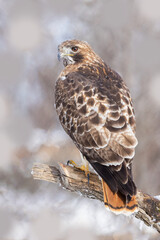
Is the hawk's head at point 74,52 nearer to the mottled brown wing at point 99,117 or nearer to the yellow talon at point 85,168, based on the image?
the mottled brown wing at point 99,117

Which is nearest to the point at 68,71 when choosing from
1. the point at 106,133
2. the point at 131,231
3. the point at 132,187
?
the point at 106,133

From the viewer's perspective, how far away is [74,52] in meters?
3.22

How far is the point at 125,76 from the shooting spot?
15.1 feet

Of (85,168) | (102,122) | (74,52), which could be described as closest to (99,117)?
(102,122)

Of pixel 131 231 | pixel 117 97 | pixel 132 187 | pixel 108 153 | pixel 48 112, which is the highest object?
Answer: pixel 48 112

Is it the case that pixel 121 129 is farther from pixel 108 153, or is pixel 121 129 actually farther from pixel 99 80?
pixel 99 80

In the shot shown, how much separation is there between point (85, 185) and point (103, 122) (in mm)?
534

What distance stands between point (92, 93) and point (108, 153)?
451mm

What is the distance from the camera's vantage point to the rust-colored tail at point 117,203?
2.53 m

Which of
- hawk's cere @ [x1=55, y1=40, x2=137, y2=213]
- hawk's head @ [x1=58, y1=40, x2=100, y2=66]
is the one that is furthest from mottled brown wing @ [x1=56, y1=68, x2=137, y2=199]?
hawk's head @ [x1=58, y1=40, x2=100, y2=66]

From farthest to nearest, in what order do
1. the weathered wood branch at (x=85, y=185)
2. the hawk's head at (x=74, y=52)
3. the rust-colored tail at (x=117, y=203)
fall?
the hawk's head at (x=74, y=52), the weathered wood branch at (x=85, y=185), the rust-colored tail at (x=117, y=203)

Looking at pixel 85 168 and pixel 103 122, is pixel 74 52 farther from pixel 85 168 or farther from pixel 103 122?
pixel 85 168

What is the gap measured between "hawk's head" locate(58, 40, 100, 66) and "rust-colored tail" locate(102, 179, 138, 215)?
1.10 meters

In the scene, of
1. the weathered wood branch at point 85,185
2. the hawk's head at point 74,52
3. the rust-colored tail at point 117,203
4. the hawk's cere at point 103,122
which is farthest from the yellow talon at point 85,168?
the hawk's head at point 74,52
